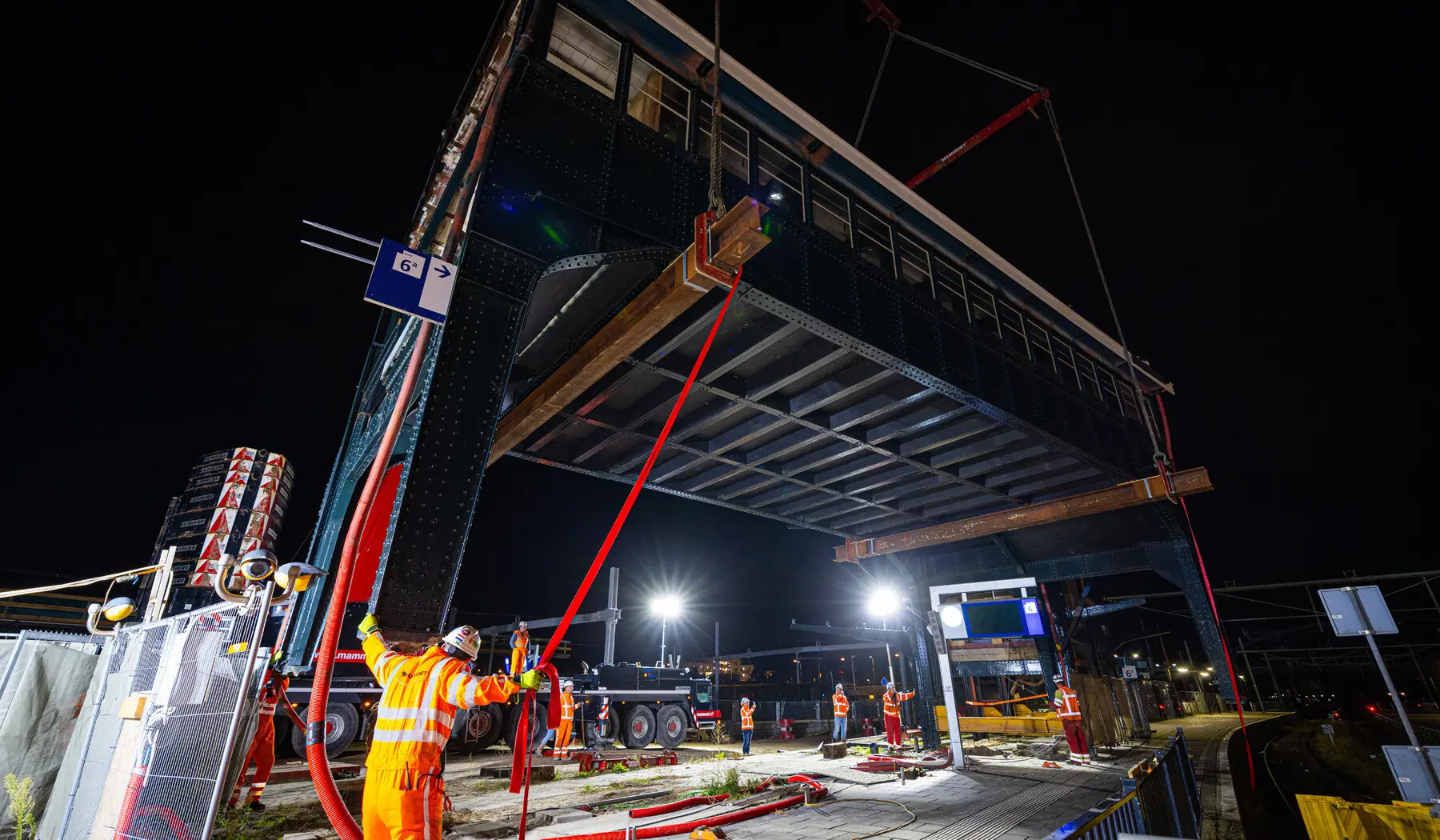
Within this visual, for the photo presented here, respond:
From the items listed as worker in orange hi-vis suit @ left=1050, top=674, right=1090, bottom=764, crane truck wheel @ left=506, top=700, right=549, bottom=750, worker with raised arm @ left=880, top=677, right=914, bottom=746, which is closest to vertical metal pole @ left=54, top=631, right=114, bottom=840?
crane truck wheel @ left=506, top=700, right=549, bottom=750

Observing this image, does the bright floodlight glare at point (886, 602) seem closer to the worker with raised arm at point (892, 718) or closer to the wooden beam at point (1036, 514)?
the wooden beam at point (1036, 514)

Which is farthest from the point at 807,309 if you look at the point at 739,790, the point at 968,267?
the point at 739,790

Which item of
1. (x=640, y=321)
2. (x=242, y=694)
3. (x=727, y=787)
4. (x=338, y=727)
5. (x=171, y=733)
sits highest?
(x=640, y=321)

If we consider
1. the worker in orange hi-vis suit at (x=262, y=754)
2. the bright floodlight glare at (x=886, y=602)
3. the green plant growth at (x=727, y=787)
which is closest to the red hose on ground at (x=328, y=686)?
the worker in orange hi-vis suit at (x=262, y=754)

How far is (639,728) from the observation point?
1519cm

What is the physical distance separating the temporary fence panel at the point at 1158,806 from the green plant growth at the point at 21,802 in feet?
31.7

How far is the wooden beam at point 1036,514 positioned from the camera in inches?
430

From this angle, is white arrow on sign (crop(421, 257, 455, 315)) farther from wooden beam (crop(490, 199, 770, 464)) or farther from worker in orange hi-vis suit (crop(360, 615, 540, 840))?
worker in orange hi-vis suit (crop(360, 615, 540, 840))

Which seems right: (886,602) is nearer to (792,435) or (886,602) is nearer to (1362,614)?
(792,435)

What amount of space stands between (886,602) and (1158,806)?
10.8 metres

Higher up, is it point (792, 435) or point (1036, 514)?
point (792, 435)

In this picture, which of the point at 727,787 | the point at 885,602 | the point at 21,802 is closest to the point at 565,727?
the point at 727,787

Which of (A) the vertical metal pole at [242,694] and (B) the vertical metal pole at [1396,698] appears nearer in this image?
(A) the vertical metal pole at [242,694]

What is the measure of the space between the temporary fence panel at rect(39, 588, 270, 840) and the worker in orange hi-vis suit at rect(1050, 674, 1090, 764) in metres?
13.2
